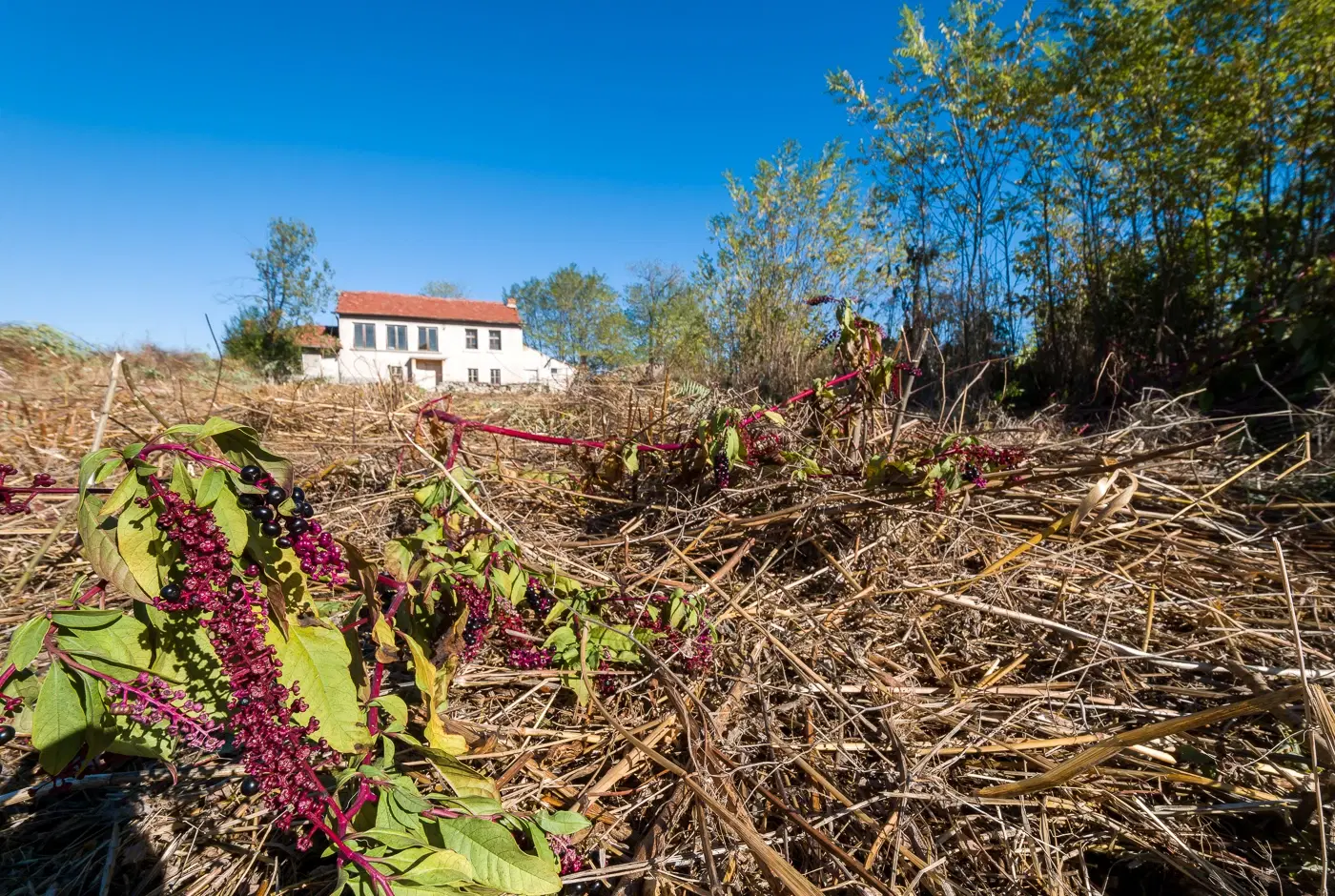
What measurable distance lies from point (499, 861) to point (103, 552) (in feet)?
2.40

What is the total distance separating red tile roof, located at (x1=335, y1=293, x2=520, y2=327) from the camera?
34.3 m

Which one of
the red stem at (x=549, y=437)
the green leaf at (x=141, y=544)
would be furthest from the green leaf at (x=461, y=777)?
the red stem at (x=549, y=437)

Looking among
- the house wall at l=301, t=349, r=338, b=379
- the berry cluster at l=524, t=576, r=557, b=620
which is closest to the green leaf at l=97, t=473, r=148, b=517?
the berry cluster at l=524, t=576, r=557, b=620

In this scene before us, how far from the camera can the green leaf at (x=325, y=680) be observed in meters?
0.91

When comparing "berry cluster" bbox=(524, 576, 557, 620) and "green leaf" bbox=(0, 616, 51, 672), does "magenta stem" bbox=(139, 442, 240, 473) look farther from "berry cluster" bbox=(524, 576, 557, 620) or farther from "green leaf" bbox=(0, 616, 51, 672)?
"berry cluster" bbox=(524, 576, 557, 620)

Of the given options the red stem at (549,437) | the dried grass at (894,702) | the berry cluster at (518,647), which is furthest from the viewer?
the red stem at (549,437)

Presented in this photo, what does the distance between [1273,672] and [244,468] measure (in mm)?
2178

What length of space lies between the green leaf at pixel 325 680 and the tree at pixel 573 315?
35948 mm

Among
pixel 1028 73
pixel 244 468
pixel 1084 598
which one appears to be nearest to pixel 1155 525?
pixel 1084 598

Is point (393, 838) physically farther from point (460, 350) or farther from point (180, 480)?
point (460, 350)

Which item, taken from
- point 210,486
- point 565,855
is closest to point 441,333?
point 210,486

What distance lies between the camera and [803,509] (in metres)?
1.98

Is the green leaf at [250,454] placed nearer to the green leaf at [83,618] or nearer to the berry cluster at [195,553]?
the berry cluster at [195,553]

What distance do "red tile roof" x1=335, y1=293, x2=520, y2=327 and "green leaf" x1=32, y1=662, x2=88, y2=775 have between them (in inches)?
1520
